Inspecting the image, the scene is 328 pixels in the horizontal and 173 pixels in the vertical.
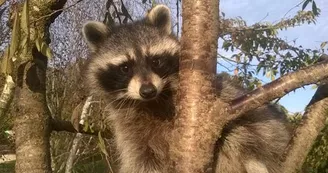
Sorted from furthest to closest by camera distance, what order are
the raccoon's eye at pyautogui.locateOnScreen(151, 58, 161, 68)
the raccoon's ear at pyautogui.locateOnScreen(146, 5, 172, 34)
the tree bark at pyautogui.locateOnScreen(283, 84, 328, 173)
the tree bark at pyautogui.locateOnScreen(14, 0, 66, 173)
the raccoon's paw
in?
the raccoon's ear at pyautogui.locateOnScreen(146, 5, 172, 34)
the raccoon's eye at pyautogui.locateOnScreen(151, 58, 161, 68)
the tree bark at pyautogui.locateOnScreen(14, 0, 66, 173)
the raccoon's paw
the tree bark at pyautogui.locateOnScreen(283, 84, 328, 173)

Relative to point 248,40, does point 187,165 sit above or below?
below

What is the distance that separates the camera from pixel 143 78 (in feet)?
7.33

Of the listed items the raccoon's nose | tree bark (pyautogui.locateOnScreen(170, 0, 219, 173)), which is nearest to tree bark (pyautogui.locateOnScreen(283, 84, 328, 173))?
tree bark (pyautogui.locateOnScreen(170, 0, 219, 173))

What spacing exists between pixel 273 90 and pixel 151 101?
97 cm

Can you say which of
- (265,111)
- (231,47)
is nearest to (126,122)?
(265,111)

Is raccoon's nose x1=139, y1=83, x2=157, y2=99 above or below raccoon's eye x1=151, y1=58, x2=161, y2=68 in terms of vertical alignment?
below

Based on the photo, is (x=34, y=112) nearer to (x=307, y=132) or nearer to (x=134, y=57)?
(x=134, y=57)

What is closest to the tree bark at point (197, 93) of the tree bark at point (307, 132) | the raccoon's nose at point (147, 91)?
the tree bark at point (307, 132)

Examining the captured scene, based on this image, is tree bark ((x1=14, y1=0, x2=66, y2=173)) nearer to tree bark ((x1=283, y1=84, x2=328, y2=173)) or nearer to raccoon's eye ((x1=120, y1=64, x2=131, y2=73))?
raccoon's eye ((x1=120, y1=64, x2=131, y2=73))

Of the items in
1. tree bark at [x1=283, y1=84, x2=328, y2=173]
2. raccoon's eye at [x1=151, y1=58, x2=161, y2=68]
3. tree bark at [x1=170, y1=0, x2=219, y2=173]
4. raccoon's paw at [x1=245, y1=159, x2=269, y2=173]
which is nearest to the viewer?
tree bark at [x1=170, y1=0, x2=219, y2=173]

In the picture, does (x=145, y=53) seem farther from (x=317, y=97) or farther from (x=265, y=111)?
(x=317, y=97)

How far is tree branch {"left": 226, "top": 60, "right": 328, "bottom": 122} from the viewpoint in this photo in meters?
1.47

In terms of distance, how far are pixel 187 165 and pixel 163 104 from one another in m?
0.98

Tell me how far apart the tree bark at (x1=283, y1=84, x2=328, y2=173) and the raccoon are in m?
0.34
